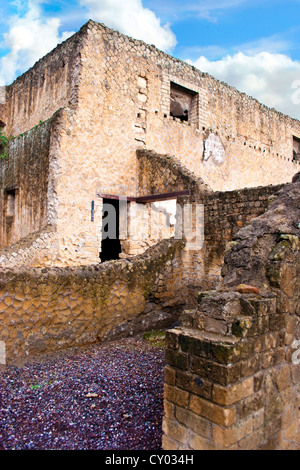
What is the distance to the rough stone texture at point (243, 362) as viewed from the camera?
2.25 meters

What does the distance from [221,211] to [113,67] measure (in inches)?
216

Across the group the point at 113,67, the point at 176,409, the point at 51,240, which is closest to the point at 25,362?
the point at 176,409

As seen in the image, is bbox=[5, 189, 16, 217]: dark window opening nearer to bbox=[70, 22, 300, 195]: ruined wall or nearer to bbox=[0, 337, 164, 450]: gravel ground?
bbox=[70, 22, 300, 195]: ruined wall

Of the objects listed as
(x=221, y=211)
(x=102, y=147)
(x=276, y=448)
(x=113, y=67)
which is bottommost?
→ (x=276, y=448)

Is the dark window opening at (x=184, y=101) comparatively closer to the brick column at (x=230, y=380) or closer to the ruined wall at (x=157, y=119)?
the ruined wall at (x=157, y=119)

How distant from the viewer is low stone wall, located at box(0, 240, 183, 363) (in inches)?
174

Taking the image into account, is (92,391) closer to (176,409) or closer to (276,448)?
(176,409)

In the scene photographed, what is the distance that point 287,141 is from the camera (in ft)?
55.2

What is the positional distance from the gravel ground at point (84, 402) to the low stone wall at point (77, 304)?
257mm

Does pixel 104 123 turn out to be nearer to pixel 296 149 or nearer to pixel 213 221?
pixel 213 221

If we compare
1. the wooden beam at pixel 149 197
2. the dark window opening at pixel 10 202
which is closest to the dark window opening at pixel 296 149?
the wooden beam at pixel 149 197

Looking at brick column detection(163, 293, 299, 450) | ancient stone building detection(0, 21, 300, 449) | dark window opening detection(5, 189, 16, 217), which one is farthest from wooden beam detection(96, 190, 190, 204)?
brick column detection(163, 293, 299, 450)

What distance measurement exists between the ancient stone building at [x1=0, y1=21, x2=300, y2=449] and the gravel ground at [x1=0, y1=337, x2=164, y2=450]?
0.47 meters

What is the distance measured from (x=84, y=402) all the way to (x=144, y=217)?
7168mm
